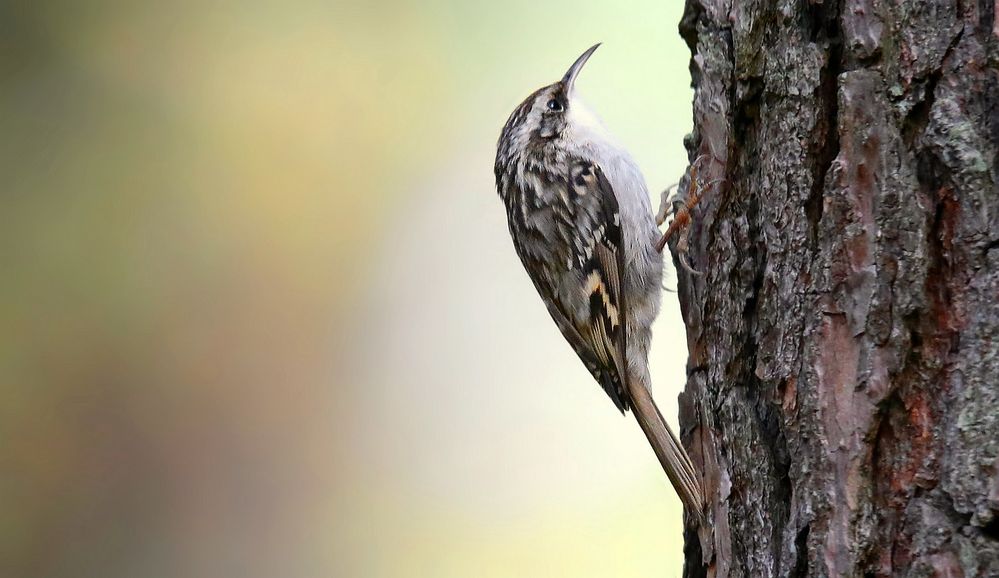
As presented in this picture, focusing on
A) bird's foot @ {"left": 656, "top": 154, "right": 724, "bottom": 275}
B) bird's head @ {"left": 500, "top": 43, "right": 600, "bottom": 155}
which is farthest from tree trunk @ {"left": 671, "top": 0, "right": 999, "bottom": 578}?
bird's head @ {"left": 500, "top": 43, "right": 600, "bottom": 155}

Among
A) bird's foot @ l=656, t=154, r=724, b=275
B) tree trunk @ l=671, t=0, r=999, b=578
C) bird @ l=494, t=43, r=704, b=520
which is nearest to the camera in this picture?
tree trunk @ l=671, t=0, r=999, b=578

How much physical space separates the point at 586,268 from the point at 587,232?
0.10 meters

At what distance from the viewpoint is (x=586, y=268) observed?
265 centimetres

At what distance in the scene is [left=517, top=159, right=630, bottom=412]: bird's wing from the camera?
2.55 m

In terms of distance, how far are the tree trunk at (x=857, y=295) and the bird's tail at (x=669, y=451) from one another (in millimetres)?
91

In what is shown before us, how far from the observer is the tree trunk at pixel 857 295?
3.84 ft

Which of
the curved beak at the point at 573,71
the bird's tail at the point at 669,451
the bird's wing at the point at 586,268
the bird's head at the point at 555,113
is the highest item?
the curved beak at the point at 573,71

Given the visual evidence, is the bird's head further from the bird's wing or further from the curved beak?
the bird's wing

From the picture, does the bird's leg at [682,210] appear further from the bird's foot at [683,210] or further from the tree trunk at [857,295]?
the tree trunk at [857,295]

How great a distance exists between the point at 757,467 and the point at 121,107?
142 inches

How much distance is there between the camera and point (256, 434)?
3.96m

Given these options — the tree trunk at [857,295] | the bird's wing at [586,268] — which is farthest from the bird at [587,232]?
the tree trunk at [857,295]

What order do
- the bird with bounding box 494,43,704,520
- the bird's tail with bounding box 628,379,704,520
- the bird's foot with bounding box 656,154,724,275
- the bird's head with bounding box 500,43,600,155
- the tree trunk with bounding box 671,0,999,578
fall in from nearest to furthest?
the tree trunk with bounding box 671,0,999,578
the bird's tail with bounding box 628,379,704,520
the bird's foot with bounding box 656,154,724,275
the bird with bounding box 494,43,704,520
the bird's head with bounding box 500,43,600,155

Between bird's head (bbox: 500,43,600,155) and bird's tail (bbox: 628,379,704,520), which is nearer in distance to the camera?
bird's tail (bbox: 628,379,704,520)
